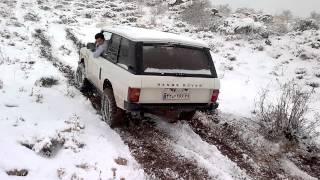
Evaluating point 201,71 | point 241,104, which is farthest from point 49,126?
point 241,104

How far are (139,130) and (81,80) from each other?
2.83m

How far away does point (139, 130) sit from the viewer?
24.7 ft

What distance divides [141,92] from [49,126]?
65.8 inches

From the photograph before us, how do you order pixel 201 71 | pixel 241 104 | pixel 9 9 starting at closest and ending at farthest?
pixel 201 71, pixel 241 104, pixel 9 9

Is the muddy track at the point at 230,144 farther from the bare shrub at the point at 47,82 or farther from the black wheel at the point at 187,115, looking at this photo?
the bare shrub at the point at 47,82

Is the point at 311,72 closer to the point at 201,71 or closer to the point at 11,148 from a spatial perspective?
the point at 201,71

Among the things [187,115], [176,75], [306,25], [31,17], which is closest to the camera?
[176,75]

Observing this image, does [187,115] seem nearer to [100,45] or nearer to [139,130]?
[139,130]

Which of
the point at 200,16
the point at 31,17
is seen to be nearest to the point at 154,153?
the point at 31,17

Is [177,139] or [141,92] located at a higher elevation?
[141,92]

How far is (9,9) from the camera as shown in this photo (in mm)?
22000

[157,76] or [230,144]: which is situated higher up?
[157,76]

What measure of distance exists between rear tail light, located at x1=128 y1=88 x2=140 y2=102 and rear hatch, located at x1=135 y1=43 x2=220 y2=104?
0.22 feet

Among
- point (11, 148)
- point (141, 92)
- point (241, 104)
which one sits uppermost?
point (141, 92)
